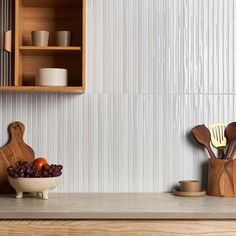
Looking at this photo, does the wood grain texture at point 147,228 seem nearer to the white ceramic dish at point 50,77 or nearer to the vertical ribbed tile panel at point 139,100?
the vertical ribbed tile panel at point 139,100

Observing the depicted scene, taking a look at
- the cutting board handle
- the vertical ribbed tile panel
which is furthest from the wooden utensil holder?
the cutting board handle

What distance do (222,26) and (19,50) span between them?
1.03 metres

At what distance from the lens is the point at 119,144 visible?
2676 millimetres

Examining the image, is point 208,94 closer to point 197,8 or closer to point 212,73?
point 212,73

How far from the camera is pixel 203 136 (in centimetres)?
262

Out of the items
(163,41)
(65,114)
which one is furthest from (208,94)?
(65,114)

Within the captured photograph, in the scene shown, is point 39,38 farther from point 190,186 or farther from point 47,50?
point 190,186

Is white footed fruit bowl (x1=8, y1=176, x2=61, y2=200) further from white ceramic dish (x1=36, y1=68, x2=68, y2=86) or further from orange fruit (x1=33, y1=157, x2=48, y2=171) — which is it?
white ceramic dish (x1=36, y1=68, x2=68, y2=86)

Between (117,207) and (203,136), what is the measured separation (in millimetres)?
670

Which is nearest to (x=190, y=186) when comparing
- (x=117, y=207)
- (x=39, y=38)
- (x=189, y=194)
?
(x=189, y=194)

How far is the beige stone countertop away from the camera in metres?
2.08

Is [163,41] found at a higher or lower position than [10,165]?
higher

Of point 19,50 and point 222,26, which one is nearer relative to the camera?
→ point 19,50

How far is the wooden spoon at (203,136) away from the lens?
261 cm
